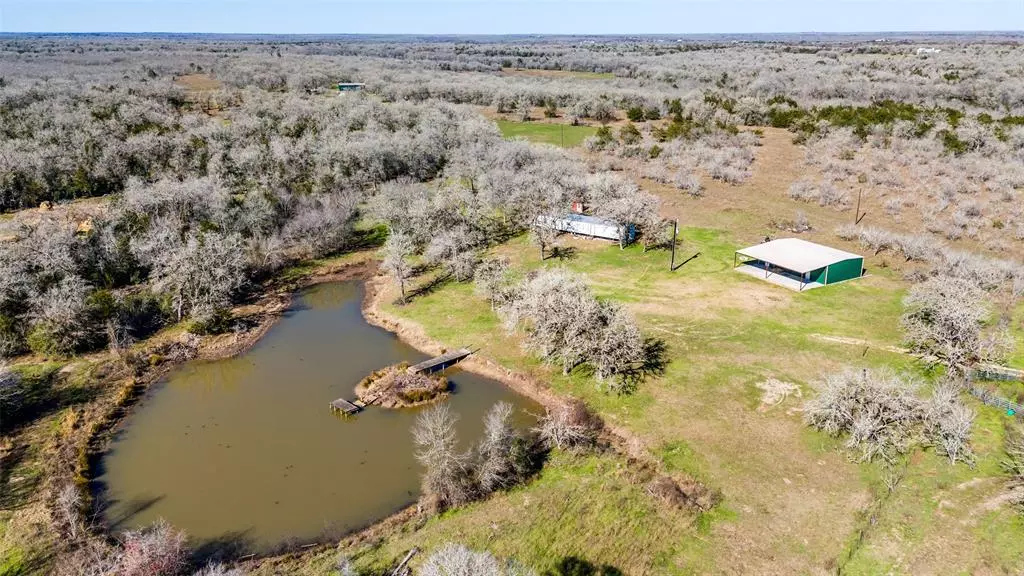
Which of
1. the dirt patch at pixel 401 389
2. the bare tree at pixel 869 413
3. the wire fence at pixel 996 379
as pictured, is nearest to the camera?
the bare tree at pixel 869 413

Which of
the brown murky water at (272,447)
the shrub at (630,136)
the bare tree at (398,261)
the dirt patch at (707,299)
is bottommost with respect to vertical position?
the brown murky water at (272,447)

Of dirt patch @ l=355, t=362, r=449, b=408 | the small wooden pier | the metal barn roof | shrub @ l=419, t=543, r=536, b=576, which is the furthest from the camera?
the metal barn roof

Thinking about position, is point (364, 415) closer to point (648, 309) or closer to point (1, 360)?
point (648, 309)

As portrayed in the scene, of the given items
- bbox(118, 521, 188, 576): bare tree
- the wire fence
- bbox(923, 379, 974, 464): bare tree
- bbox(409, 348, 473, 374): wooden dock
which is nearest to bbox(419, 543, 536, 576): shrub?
bbox(118, 521, 188, 576): bare tree

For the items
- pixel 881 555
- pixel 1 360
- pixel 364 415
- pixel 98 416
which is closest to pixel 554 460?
pixel 364 415

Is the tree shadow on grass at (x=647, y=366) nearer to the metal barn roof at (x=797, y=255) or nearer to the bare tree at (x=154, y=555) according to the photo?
the metal barn roof at (x=797, y=255)

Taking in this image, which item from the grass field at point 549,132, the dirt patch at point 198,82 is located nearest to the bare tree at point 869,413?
the grass field at point 549,132

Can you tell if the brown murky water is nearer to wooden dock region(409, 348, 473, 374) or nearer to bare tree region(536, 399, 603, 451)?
wooden dock region(409, 348, 473, 374)
